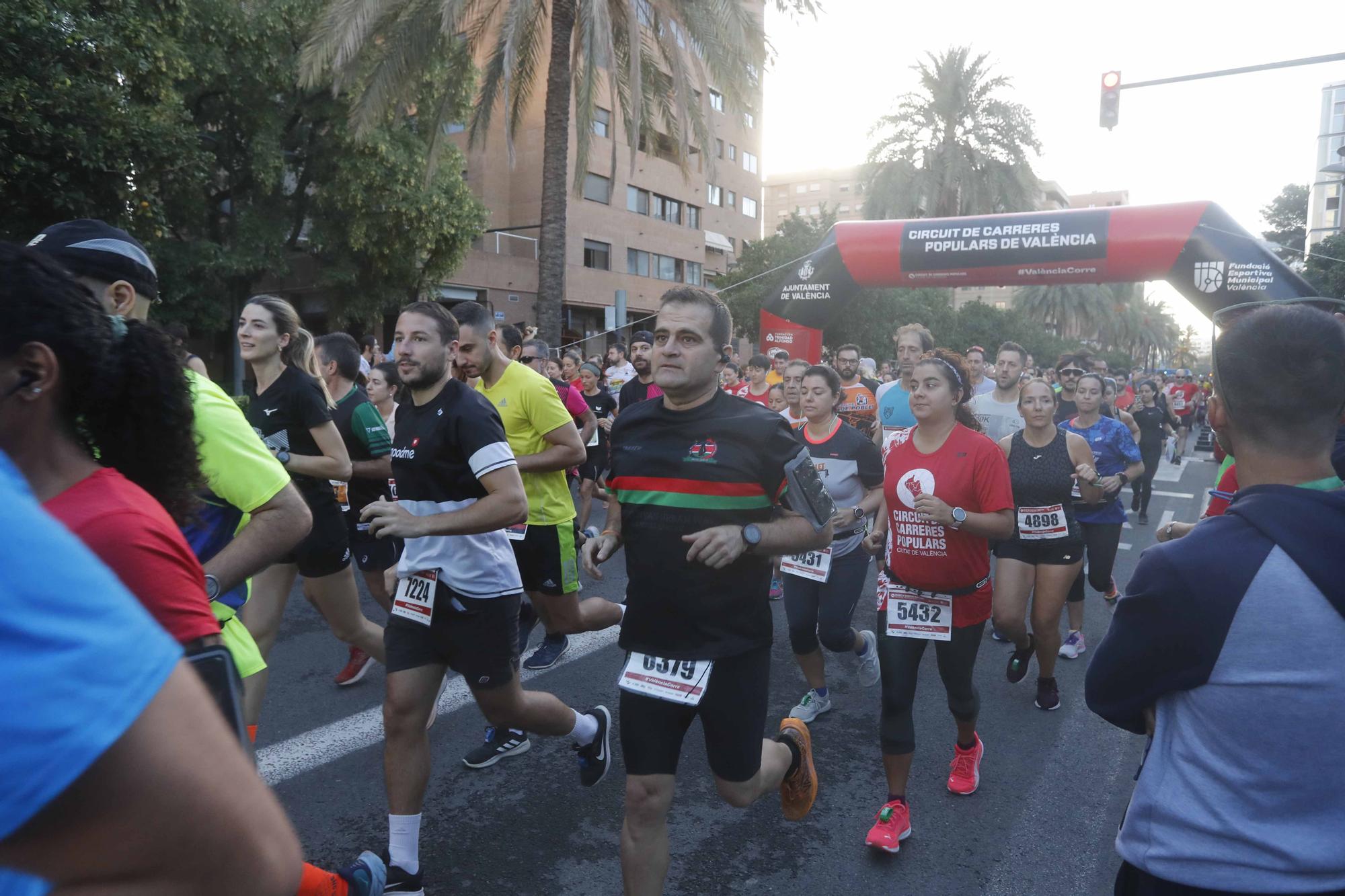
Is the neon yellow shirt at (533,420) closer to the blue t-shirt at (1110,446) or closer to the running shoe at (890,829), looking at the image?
the running shoe at (890,829)

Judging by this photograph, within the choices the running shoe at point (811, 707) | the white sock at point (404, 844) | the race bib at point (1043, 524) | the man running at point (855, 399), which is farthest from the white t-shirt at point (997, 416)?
the white sock at point (404, 844)

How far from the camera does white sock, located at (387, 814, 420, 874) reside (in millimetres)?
3021

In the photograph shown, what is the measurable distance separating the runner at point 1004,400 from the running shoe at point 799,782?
4.53 m

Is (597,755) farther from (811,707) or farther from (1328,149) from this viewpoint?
(1328,149)

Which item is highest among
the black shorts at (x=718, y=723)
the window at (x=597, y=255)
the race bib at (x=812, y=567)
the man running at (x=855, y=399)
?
the window at (x=597, y=255)

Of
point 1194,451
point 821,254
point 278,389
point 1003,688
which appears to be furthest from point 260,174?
point 1194,451

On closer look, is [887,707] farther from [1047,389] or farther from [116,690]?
[116,690]

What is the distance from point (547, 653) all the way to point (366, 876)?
2961 mm

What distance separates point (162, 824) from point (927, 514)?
3337mm

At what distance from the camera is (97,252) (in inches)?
94.7

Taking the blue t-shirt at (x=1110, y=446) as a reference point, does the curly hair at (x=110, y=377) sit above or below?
above

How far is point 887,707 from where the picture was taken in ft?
11.9

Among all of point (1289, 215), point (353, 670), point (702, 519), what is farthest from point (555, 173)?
point (1289, 215)

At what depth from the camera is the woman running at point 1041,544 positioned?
4.94m
